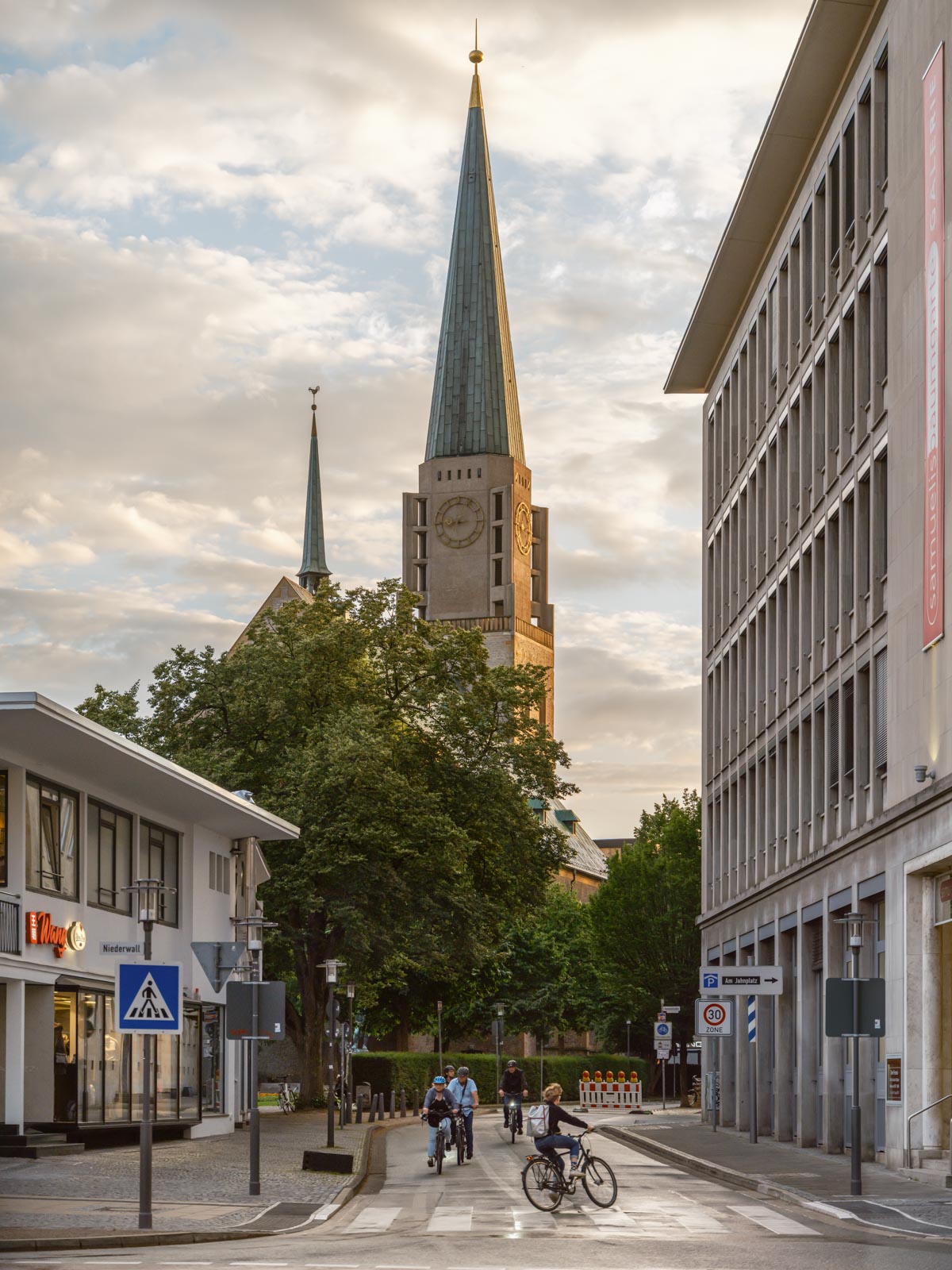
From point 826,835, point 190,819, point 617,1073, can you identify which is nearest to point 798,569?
point 826,835

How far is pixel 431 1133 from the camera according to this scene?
3180 centimetres

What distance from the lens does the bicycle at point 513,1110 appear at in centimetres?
4294

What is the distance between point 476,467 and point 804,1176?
4650 inches

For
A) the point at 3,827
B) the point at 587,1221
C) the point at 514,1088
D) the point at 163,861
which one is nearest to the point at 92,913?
the point at 3,827

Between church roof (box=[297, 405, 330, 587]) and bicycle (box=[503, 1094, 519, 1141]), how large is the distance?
357 ft

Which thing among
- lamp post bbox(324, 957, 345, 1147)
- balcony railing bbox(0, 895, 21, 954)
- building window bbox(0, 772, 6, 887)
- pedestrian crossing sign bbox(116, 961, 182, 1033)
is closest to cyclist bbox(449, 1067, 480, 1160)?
lamp post bbox(324, 957, 345, 1147)

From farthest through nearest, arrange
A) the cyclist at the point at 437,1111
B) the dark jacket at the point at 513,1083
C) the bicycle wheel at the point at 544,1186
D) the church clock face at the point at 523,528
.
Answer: the church clock face at the point at 523,528
the dark jacket at the point at 513,1083
the cyclist at the point at 437,1111
the bicycle wheel at the point at 544,1186

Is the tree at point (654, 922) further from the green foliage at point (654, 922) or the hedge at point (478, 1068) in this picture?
the hedge at point (478, 1068)

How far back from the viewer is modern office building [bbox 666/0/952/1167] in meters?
31.1

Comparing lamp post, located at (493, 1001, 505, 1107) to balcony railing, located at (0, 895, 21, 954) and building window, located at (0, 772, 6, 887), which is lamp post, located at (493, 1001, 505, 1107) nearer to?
balcony railing, located at (0, 895, 21, 954)

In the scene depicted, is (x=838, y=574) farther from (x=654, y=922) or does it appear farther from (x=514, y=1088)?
(x=654, y=922)

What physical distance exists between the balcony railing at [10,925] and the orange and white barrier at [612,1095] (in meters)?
51.1

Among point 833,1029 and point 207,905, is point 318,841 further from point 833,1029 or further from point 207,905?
point 833,1029

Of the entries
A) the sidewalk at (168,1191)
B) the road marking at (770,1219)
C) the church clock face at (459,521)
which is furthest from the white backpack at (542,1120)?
the church clock face at (459,521)
